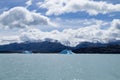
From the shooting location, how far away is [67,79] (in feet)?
187

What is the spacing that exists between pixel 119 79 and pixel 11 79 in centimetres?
1951

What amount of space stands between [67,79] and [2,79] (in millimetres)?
11750

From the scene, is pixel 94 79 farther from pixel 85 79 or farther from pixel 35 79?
pixel 35 79

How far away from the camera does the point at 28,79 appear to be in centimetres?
5547

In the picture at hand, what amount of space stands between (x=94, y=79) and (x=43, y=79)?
9.73 meters

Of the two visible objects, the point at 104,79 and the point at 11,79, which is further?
the point at 104,79

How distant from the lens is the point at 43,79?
56.1m

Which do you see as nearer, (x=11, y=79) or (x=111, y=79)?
(x=11, y=79)

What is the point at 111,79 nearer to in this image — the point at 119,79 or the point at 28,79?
the point at 119,79

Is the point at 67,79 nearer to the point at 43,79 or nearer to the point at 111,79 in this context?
the point at 43,79

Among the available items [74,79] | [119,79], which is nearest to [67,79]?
[74,79]

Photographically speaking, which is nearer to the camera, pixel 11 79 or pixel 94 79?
pixel 11 79

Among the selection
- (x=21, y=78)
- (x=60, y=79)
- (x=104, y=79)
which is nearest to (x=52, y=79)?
(x=60, y=79)

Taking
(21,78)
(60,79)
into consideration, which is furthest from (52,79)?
(21,78)
